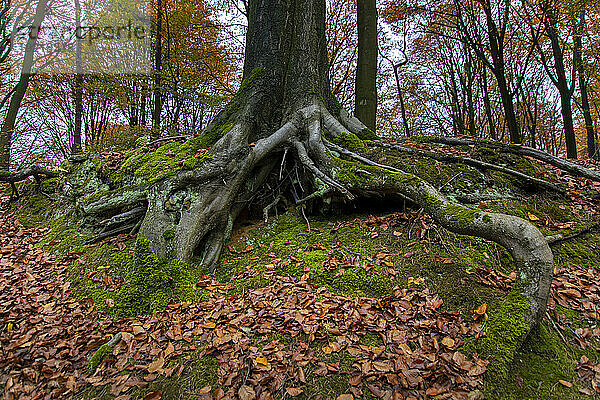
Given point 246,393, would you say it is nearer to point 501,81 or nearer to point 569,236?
point 569,236

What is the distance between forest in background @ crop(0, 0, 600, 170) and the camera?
40.9 ft

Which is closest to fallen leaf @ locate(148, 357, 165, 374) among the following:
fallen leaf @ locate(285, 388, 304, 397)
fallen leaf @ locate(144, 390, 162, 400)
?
fallen leaf @ locate(144, 390, 162, 400)

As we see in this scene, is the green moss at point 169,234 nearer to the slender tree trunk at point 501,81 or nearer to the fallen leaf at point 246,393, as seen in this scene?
the fallen leaf at point 246,393

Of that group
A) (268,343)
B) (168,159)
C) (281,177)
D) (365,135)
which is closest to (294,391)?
(268,343)

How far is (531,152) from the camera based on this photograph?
5402 mm

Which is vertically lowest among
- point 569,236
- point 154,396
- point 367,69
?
point 154,396

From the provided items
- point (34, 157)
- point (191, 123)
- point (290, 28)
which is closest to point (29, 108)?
point (34, 157)

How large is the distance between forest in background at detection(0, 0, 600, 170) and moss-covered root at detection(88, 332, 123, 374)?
7.99 m

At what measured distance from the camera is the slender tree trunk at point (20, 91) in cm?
1216

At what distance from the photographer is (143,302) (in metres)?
3.57

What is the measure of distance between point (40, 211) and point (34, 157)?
34.7 feet

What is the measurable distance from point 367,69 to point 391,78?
16307 millimetres

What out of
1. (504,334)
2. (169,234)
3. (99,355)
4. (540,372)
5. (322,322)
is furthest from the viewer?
(169,234)

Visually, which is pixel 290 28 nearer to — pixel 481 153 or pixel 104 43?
pixel 481 153
